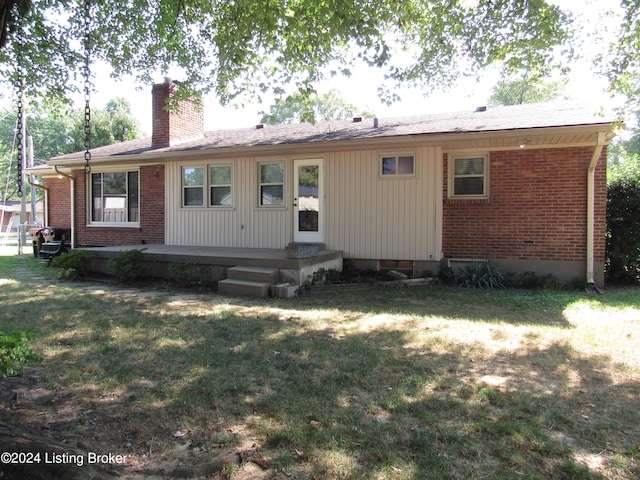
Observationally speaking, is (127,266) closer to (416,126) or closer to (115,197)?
(115,197)

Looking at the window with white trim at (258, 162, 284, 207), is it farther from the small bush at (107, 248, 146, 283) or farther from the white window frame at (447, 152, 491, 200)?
the white window frame at (447, 152, 491, 200)

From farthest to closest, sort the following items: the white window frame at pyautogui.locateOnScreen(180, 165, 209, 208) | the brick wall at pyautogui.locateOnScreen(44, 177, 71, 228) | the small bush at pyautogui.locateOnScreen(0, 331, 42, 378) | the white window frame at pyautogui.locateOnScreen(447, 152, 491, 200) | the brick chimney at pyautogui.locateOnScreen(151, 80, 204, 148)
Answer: the brick wall at pyautogui.locateOnScreen(44, 177, 71, 228) → the brick chimney at pyautogui.locateOnScreen(151, 80, 204, 148) → the white window frame at pyautogui.locateOnScreen(180, 165, 209, 208) → the white window frame at pyautogui.locateOnScreen(447, 152, 491, 200) → the small bush at pyautogui.locateOnScreen(0, 331, 42, 378)

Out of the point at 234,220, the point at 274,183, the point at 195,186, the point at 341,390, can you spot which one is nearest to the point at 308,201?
the point at 274,183

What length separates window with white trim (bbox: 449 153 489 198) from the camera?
887cm

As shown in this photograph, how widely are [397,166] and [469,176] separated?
67.3 inches

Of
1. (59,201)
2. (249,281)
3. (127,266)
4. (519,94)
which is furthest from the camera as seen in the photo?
(519,94)

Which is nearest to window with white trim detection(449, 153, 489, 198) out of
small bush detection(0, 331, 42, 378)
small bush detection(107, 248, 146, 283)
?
small bush detection(107, 248, 146, 283)

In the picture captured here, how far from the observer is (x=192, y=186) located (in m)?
10.7

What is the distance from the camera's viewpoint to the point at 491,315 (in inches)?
224

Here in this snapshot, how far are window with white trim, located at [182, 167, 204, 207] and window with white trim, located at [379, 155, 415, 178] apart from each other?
190 inches

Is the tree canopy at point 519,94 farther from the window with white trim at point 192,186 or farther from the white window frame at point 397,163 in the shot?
the window with white trim at point 192,186

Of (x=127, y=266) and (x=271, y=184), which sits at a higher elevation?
(x=271, y=184)

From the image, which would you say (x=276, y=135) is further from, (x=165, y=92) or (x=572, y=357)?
(x=572, y=357)

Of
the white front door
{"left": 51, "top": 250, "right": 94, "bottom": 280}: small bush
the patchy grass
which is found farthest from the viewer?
the white front door
